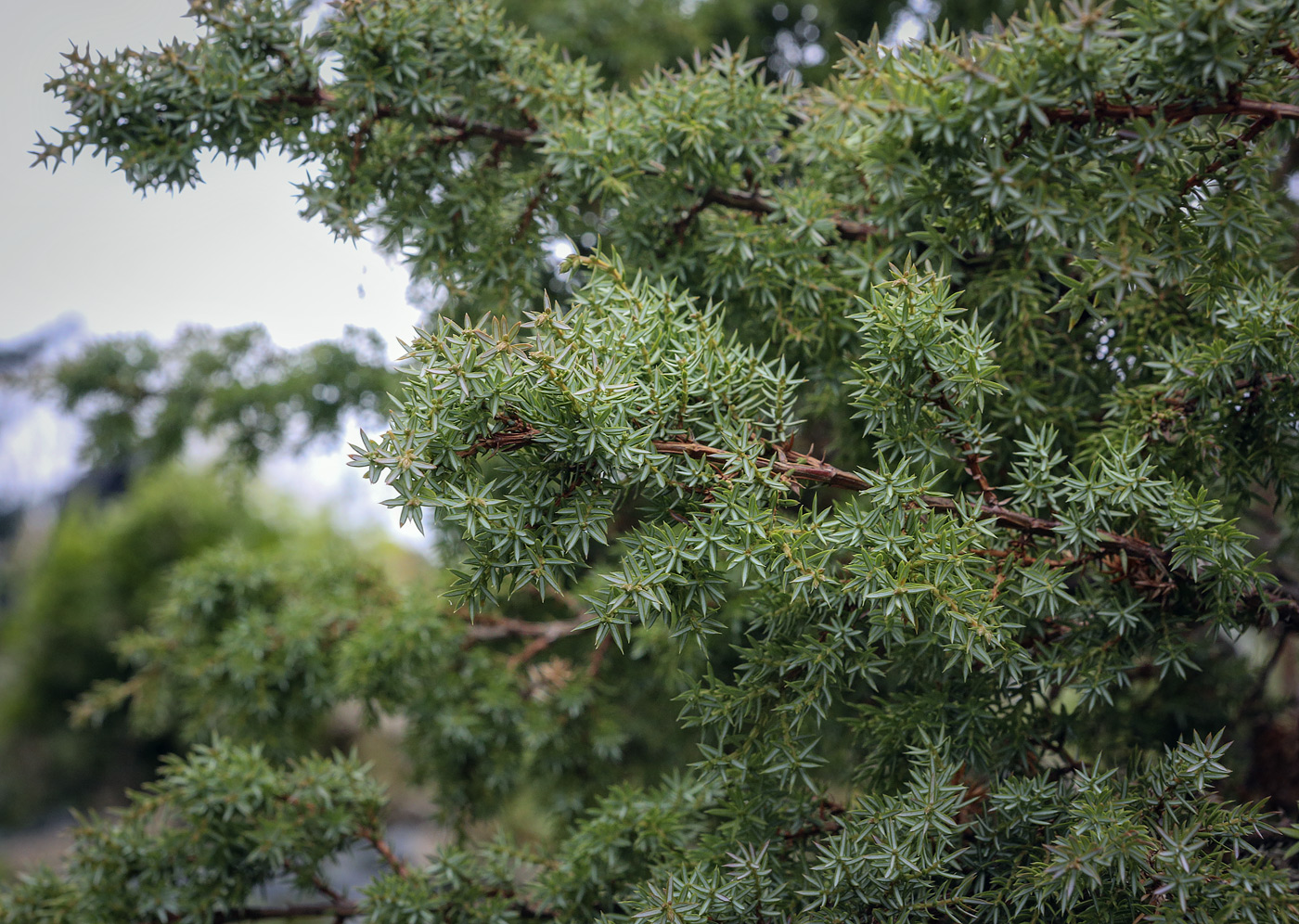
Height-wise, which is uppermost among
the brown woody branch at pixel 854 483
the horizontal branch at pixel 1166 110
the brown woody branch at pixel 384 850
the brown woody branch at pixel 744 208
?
the brown woody branch at pixel 744 208

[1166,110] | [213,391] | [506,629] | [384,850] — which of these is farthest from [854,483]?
[213,391]

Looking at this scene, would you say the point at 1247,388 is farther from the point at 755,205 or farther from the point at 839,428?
the point at 755,205

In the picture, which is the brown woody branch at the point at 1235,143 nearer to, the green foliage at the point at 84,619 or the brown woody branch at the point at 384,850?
the brown woody branch at the point at 384,850

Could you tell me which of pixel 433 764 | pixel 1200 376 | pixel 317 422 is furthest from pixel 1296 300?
pixel 317 422

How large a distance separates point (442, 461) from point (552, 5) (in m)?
3.01

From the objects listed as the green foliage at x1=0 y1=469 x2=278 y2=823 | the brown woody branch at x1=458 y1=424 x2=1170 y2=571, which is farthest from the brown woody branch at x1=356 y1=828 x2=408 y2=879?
the green foliage at x1=0 y1=469 x2=278 y2=823

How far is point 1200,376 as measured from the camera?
1.45m

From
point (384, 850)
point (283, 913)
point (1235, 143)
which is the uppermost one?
point (1235, 143)

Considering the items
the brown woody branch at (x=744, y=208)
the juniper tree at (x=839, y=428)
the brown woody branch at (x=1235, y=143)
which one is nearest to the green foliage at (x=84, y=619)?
the juniper tree at (x=839, y=428)

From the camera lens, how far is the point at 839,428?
6.72 feet

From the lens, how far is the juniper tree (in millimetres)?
1255

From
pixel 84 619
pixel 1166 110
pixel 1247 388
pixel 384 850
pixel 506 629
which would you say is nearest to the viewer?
pixel 1166 110

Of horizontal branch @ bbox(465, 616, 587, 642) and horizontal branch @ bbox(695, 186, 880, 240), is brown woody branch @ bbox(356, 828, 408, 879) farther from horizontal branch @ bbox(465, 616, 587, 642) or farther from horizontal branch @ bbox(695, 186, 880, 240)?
horizontal branch @ bbox(695, 186, 880, 240)

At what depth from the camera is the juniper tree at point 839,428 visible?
4.12 feet
